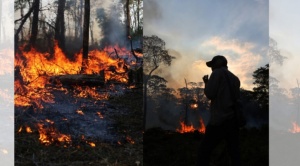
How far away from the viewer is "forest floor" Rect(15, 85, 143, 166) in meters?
6.61

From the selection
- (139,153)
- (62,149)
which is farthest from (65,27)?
(139,153)

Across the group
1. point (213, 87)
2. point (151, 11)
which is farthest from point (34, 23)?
point (213, 87)

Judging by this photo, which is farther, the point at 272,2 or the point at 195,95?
the point at 272,2

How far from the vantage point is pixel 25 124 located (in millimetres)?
6664

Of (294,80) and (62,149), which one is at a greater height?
(294,80)

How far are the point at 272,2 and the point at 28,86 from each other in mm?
5253

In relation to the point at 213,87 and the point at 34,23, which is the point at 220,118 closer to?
the point at 213,87

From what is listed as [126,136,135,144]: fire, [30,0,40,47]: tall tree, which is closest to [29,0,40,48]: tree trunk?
[30,0,40,47]: tall tree

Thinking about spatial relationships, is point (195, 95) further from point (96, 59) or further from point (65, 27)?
point (65, 27)

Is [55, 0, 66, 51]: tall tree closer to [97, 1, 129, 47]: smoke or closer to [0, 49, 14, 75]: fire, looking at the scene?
[97, 1, 129, 47]: smoke

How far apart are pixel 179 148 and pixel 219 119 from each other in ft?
5.69

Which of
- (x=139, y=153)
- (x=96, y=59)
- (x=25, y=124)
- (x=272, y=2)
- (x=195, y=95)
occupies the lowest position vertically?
(x=139, y=153)

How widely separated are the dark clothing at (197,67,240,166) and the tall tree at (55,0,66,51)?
8.22 ft

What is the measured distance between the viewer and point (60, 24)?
6938 mm
